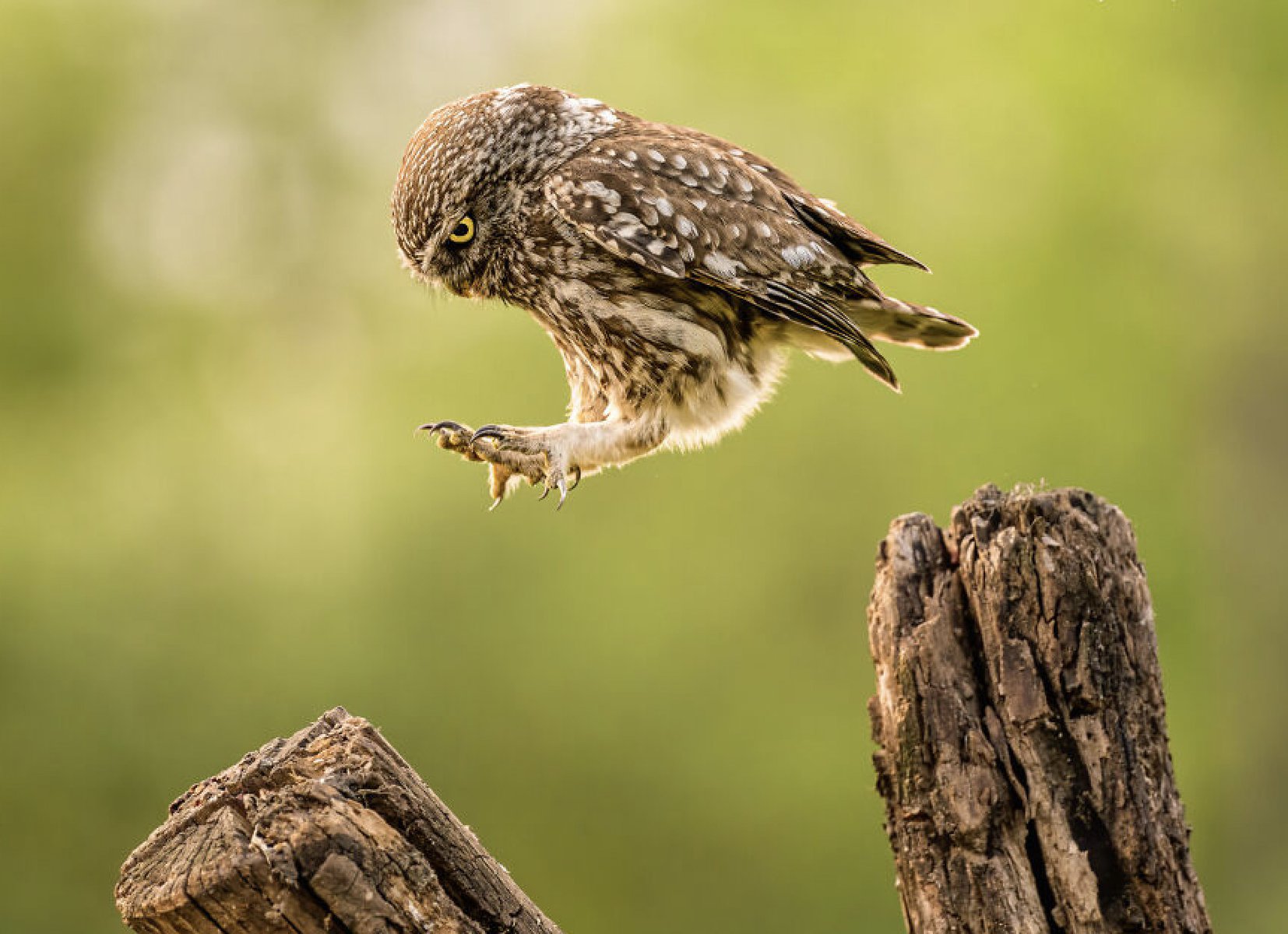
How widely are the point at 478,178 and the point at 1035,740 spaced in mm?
1728

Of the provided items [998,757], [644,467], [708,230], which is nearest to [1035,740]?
[998,757]

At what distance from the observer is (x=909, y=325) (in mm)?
3338

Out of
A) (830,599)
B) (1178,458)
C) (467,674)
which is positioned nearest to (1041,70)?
(1178,458)

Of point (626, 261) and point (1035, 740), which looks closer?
point (1035, 740)

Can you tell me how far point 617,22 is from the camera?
7.43 metres

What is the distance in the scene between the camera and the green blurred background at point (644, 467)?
657 centimetres

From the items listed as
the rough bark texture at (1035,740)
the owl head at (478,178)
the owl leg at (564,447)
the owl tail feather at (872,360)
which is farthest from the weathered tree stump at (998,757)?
the owl head at (478,178)

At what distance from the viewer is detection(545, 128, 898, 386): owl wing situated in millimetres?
2965

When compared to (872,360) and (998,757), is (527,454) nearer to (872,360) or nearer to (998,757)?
(872,360)

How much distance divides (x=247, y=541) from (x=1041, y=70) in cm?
484

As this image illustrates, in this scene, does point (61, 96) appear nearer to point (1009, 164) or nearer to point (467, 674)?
point (467, 674)

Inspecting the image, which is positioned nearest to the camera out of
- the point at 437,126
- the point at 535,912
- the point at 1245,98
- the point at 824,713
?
the point at 535,912

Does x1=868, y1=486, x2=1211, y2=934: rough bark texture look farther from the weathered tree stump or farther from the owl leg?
the owl leg

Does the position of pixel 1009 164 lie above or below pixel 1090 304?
above
